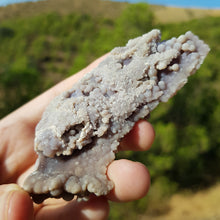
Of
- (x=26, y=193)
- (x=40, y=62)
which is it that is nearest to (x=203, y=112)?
(x=26, y=193)

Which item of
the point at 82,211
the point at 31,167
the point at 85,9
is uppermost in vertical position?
the point at 85,9

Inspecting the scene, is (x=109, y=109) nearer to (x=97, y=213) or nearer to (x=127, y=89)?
(x=127, y=89)

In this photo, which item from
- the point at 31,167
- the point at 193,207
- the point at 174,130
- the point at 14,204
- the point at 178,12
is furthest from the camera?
the point at 178,12

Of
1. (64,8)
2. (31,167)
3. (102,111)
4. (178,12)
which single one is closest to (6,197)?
(102,111)

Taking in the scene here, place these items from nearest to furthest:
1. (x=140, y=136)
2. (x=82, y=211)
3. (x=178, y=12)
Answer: (x=82, y=211) → (x=140, y=136) → (x=178, y=12)

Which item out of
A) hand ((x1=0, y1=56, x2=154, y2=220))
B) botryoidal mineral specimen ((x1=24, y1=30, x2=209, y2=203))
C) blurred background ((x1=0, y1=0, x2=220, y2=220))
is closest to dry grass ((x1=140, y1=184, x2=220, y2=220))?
blurred background ((x1=0, y1=0, x2=220, y2=220))

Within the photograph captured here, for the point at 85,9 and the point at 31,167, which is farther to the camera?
the point at 85,9

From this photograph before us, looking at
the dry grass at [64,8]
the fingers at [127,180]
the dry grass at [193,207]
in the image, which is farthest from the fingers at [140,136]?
the dry grass at [64,8]

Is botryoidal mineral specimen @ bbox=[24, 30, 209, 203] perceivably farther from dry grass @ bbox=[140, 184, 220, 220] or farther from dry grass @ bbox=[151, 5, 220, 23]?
dry grass @ bbox=[151, 5, 220, 23]

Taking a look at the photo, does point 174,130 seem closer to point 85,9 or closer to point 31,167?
point 31,167
